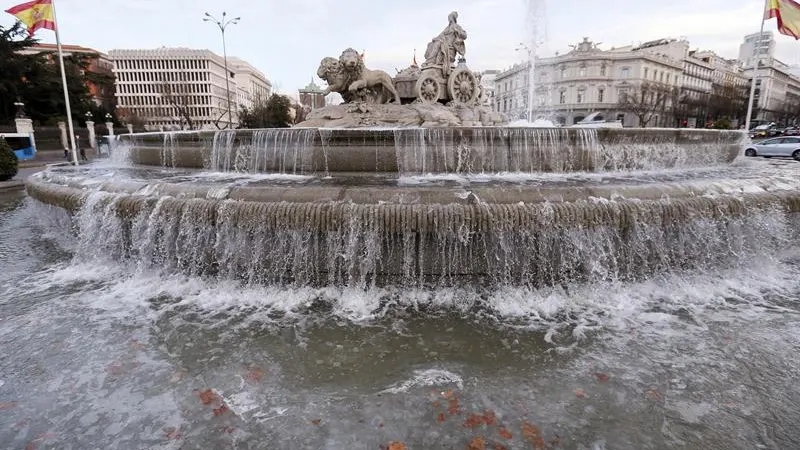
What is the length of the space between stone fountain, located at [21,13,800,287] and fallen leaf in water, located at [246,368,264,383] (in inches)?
68.6

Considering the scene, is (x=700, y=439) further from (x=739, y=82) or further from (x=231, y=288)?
(x=739, y=82)

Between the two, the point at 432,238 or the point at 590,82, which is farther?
the point at 590,82

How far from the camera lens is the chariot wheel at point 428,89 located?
38.3 feet

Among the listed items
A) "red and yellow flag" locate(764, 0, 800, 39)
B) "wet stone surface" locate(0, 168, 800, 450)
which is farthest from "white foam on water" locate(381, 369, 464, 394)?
"red and yellow flag" locate(764, 0, 800, 39)

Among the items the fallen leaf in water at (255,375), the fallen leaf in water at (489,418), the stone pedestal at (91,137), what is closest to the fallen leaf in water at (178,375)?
the fallen leaf in water at (255,375)

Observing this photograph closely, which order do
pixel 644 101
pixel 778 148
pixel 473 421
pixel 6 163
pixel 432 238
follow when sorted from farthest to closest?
pixel 644 101, pixel 778 148, pixel 6 163, pixel 432 238, pixel 473 421

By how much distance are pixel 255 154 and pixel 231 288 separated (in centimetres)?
356

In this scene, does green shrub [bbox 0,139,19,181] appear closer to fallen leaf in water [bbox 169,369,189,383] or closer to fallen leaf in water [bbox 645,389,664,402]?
fallen leaf in water [bbox 169,369,189,383]

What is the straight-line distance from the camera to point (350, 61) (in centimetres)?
1049

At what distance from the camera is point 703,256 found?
5805 mm

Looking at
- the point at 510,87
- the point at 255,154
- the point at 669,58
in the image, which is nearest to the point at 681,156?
the point at 255,154

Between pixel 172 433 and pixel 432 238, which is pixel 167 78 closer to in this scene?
pixel 432 238

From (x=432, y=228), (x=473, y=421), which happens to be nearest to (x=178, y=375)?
(x=473, y=421)

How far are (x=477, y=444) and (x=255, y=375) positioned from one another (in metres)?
1.90
